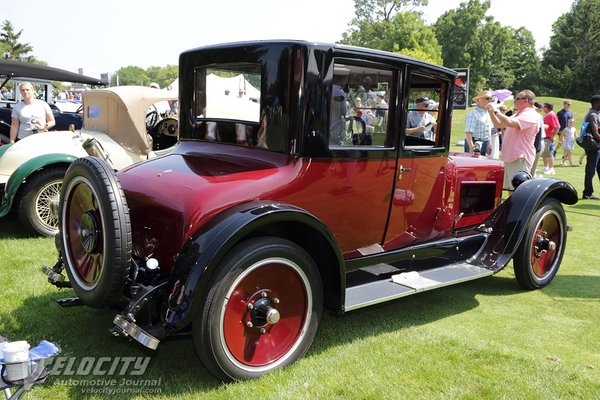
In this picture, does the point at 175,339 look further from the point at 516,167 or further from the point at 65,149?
the point at 516,167

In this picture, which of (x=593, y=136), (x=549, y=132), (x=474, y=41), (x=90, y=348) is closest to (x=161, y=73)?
(x=474, y=41)

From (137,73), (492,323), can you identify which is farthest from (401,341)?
(137,73)

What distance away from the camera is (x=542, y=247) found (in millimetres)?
4219

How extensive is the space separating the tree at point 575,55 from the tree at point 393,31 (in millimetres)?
14855

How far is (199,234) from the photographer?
2455 millimetres

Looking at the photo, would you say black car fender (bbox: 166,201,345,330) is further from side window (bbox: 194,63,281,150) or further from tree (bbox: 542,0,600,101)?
tree (bbox: 542,0,600,101)

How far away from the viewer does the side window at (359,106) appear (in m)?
3.06

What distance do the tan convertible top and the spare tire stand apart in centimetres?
340

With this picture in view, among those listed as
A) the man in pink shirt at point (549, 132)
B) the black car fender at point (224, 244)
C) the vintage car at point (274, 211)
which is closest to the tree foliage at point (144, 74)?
the man in pink shirt at point (549, 132)

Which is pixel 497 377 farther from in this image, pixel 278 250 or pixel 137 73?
pixel 137 73

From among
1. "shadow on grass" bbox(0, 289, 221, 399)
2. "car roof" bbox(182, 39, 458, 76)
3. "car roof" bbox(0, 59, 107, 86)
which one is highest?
"car roof" bbox(0, 59, 107, 86)

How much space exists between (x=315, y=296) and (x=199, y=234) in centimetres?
78

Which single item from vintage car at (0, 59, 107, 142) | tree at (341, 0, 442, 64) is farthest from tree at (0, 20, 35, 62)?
vintage car at (0, 59, 107, 142)

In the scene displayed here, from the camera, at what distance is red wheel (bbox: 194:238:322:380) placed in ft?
7.89
